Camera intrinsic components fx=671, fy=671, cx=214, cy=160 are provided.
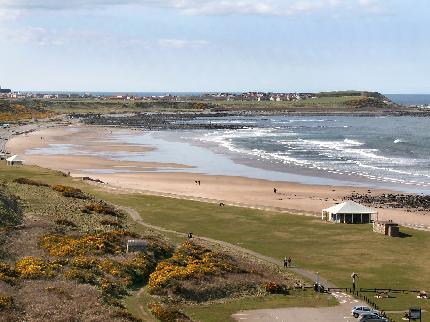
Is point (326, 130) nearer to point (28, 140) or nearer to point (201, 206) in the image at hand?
point (28, 140)

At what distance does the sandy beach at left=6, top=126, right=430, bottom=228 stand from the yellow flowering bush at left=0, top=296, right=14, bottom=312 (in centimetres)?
3630

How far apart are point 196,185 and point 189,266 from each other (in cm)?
4234

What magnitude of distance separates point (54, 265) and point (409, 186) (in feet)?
179

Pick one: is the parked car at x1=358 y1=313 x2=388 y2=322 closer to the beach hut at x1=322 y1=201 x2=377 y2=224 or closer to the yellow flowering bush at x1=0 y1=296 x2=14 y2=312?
the yellow flowering bush at x1=0 y1=296 x2=14 y2=312

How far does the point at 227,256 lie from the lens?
43.1 m

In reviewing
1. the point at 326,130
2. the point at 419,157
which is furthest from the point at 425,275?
the point at 326,130

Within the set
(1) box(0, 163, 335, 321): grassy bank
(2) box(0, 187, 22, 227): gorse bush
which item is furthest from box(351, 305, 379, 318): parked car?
(2) box(0, 187, 22, 227): gorse bush

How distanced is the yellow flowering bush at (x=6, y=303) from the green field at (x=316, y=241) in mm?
8972

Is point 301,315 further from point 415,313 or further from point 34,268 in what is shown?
point 34,268

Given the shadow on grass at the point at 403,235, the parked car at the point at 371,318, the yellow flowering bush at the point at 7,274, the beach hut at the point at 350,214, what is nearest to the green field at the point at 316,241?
the shadow on grass at the point at 403,235

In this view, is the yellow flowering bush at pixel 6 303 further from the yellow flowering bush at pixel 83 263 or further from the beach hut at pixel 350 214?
the beach hut at pixel 350 214

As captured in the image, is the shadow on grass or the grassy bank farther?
the shadow on grass

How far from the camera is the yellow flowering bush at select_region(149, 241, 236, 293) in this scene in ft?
120

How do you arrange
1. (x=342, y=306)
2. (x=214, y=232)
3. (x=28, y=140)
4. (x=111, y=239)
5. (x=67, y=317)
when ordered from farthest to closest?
1. (x=28, y=140)
2. (x=214, y=232)
3. (x=111, y=239)
4. (x=342, y=306)
5. (x=67, y=317)
